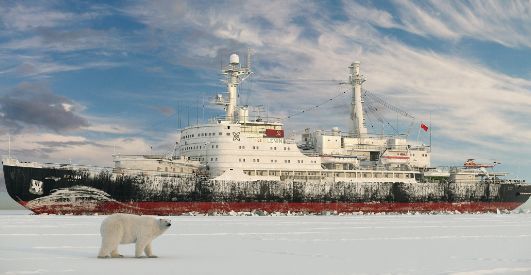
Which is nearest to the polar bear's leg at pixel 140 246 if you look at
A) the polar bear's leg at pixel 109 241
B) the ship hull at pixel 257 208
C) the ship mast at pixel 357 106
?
the polar bear's leg at pixel 109 241

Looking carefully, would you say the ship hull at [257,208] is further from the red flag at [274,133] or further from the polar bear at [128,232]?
the polar bear at [128,232]

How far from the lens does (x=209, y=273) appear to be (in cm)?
924

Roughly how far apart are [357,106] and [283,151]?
14276 millimetres

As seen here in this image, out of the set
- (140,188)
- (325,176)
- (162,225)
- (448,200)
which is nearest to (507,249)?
(162,225)

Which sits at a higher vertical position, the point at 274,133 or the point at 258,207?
the point at 274,133

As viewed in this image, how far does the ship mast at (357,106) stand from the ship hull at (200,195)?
8.13 metres

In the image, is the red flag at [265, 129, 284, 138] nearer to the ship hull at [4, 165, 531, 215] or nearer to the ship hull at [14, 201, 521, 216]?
the ship hull at [4, 165, 531, 215]

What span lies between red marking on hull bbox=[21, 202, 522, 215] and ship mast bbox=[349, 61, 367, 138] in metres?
9.31

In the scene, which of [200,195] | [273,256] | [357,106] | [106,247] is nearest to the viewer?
[106,247]

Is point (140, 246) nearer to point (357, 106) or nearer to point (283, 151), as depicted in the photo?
point (283, 151)

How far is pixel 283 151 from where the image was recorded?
45562 mm

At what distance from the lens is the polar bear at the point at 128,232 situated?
11.1 meters

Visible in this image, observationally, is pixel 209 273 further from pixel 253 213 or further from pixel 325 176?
pixel 325 176

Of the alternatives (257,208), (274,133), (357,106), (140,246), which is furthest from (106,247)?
(357,106)
